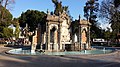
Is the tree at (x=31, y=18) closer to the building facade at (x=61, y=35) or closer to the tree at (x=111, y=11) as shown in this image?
the tree at (x=111, y=11)

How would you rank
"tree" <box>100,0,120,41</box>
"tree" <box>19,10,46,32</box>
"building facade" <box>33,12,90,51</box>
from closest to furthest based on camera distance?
"building facade" <box>33,12,90,51</box>, "tree" <box>100,0,120,41</box>, "tree" <box>19,10,46,32</box>

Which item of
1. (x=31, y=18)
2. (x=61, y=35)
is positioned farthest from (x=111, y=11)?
(x=31, y=18)

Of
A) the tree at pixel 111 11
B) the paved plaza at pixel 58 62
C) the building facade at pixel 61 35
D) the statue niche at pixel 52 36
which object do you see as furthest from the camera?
the tree at pixel 111 11

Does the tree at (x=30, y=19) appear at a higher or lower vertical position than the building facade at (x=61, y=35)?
higher

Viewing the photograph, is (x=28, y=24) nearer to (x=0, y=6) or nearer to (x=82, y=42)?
(x=0, y=6)

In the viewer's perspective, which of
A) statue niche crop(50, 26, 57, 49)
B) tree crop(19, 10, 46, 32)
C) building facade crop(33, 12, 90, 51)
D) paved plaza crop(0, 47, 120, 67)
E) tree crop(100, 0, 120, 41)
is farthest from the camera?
tree crop(19, 10, 46, 32)

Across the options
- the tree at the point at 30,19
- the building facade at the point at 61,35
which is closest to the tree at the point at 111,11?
the building facade at the point at 61,35

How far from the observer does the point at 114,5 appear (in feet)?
184

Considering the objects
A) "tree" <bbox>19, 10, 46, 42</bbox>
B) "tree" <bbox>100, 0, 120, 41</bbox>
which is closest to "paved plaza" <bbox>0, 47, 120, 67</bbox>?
"tree" <bbox>100, 0, 120, 41</bbox>

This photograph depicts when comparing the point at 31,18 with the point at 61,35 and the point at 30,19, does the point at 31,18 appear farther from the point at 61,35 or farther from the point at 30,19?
the point at 61,35

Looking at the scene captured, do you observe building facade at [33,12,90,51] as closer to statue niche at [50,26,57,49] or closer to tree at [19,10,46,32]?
statue niche at [50,26,57,49]

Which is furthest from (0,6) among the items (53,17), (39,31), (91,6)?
(91,6)

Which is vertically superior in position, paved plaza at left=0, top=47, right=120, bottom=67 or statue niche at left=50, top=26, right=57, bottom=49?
statue niche at left=50, top=26, right=57, bottom=49

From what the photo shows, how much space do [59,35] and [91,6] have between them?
3350cm
